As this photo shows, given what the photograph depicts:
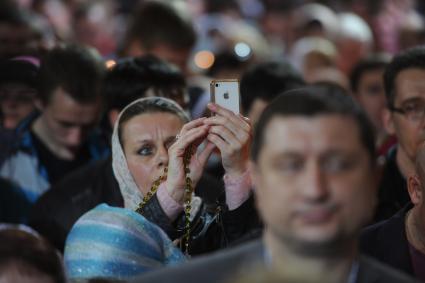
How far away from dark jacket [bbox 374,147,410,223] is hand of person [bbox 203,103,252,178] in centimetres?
147

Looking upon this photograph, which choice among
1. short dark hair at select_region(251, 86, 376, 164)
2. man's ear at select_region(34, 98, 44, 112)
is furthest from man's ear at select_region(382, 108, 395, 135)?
short dark hair at select_region(251, 86, 376, 164)

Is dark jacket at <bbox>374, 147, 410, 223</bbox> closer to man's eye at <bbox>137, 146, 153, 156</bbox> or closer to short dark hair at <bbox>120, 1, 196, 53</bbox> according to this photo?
man's eye at <bbox>137, 146, 153, 156</bbox>

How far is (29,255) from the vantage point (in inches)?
119

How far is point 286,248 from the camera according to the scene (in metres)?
2.67

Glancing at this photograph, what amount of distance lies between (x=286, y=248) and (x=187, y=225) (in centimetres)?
135

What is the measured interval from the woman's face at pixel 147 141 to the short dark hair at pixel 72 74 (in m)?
1.49

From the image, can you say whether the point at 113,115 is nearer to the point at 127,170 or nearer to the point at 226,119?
the point at 127,170

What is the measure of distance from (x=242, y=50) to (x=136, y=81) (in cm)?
308

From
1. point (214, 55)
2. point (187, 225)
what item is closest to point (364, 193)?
point (187, 225)

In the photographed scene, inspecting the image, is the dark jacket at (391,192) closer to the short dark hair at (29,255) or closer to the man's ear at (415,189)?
the man's ear at (415,189)

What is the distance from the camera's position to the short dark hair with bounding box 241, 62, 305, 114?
6.29 m

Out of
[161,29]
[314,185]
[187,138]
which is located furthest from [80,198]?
[314,185]

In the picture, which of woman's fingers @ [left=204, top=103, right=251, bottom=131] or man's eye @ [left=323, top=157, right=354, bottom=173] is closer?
man's eye @ [left=323, top=157, right=354, bottom=173]

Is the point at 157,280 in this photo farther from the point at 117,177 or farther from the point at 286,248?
the point at 117,177
